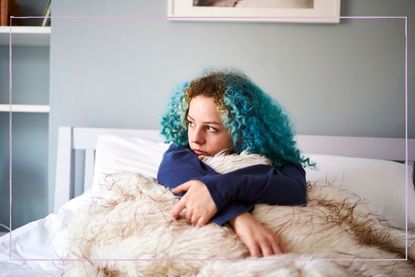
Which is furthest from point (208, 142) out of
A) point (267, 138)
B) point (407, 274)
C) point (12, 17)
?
point (12, 17)

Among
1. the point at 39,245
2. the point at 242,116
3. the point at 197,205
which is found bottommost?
the point at 39,245

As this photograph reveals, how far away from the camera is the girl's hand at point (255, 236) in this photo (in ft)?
1.54

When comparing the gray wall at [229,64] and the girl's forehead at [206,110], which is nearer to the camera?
the girl's forehead at [206,110]

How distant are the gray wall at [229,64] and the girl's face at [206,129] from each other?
15 cm

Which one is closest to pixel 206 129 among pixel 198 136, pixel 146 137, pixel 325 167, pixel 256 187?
pixel 198 136

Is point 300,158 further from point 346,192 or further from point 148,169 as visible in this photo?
point 148,169

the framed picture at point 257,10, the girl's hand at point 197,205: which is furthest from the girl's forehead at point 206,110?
the framed picture at point 257,10

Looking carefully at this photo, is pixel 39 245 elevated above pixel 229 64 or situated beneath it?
situated beneath

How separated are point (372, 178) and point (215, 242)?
0.42 m

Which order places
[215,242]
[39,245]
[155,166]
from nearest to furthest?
[215,242], [39,245], [155,166]

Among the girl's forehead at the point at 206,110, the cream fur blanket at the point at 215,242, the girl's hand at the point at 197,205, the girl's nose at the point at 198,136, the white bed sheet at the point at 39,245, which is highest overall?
the girl's forehead at the point at 206,110

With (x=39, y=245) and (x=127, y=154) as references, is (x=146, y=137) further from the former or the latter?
Answer: (x=39, y=245)

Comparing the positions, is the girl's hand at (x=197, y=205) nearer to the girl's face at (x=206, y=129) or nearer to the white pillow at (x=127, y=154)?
the girl's face at (x=206, y=129)

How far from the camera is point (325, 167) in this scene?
0.75 meters
